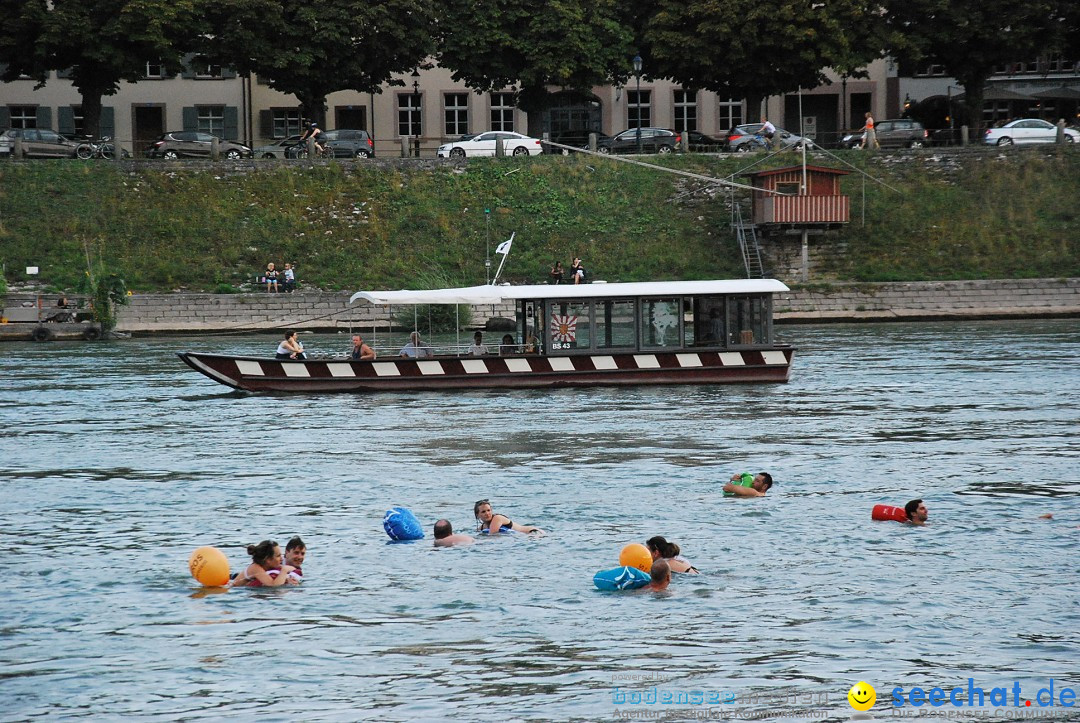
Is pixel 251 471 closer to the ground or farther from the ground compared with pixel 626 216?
closer to the ground

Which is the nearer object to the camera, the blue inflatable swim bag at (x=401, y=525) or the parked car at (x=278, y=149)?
the blue inflatable swim bag at (x=401, y=525)

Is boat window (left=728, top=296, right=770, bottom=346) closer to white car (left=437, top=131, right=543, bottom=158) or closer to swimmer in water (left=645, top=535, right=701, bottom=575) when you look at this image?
swimmer in water (left=645, top=535, right=701, bottom=575)

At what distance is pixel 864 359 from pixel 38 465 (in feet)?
80.3

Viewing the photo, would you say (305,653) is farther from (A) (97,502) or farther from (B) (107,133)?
(B) (107,133)

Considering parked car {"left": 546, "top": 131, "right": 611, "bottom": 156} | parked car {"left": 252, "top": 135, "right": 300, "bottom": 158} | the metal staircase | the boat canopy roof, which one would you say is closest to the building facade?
parked car {"left": 546, "top": 131, "right": 611, "bottom": 156}

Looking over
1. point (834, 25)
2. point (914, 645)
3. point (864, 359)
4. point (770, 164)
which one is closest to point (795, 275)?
point (770, 164)

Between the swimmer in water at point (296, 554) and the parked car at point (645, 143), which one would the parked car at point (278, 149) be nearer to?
the parked car at point (645, 143)

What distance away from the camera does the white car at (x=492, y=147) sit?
66562mm

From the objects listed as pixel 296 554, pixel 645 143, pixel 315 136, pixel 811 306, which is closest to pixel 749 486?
pixel 296 554

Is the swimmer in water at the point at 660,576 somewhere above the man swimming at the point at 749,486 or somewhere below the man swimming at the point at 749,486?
below

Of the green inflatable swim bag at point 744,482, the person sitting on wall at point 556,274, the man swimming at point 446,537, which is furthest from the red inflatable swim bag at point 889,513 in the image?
the person sitting on wall at point 556,274

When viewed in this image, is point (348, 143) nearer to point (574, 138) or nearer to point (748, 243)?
point (574, 138)

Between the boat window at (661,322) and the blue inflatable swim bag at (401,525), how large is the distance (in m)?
16.9

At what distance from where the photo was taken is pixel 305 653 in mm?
14039
